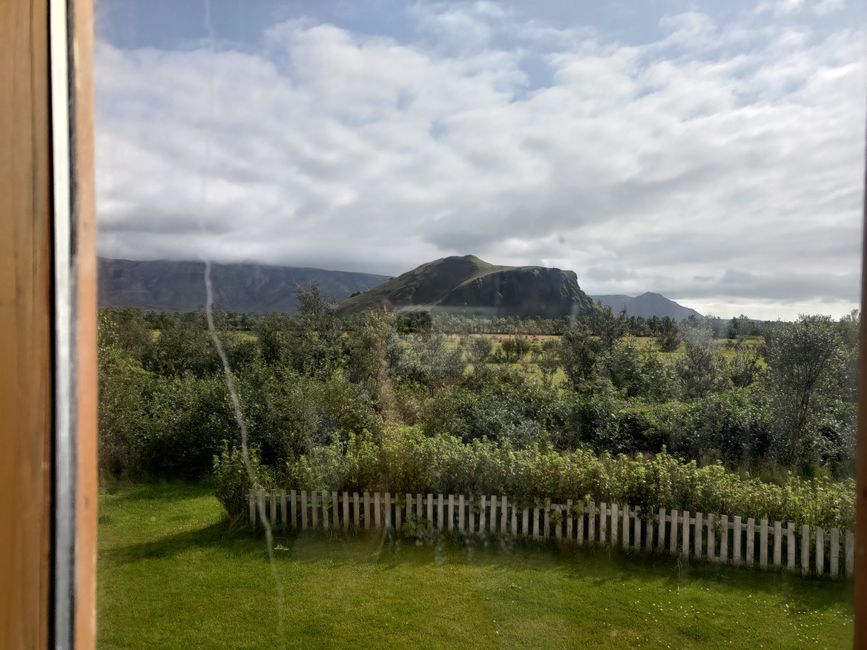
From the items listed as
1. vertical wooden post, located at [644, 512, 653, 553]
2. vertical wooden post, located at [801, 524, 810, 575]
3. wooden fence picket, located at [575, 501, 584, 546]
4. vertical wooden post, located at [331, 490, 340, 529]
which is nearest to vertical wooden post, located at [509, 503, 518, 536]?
wooden fence picket, located at [575, 501, 584, 546]

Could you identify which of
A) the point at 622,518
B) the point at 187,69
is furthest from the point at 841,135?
the point at 187,69

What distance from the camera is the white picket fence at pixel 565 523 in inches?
32.2

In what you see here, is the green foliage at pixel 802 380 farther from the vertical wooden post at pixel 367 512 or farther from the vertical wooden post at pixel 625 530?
the vertical wooden post at pixel 367 512

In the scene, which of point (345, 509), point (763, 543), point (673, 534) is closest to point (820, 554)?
point (763, 543)

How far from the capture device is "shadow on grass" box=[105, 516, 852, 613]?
0.86 meters

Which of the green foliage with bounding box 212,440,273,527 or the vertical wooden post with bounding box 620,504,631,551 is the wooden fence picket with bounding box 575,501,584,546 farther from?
the green foliage with bounding box 212,440,273,527

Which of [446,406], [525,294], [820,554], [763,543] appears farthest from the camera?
[446,406]

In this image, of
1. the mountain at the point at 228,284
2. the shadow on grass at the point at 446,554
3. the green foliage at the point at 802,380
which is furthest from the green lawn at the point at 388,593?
the mountain at the point at 228,284

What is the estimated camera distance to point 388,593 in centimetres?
94

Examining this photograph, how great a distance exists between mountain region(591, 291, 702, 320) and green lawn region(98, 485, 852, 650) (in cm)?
41

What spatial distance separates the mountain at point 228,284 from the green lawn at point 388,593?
34 cm

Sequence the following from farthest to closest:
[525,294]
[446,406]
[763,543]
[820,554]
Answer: [446,406]
[525,294]
[763,543]
[820,554]

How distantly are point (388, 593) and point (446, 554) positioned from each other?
123 millimetres

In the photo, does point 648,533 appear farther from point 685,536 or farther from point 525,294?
point 525,294
